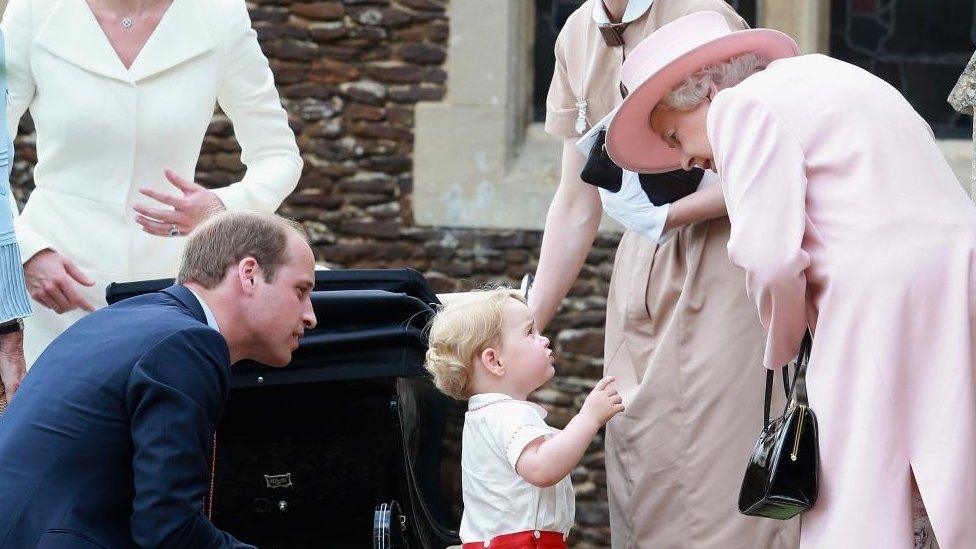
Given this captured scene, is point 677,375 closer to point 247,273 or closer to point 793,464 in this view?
point 793,464

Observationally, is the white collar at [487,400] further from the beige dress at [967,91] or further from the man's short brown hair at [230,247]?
the beige dress at [967,91]

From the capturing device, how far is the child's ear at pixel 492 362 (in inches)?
152

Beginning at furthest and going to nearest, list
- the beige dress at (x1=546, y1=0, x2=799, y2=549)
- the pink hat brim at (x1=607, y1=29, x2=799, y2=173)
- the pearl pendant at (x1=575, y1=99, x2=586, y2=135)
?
the pearl pendant at (x1=575, y1=99, x2=586, y2=135)
the beige dress at (x1=546, y1=0, x2=799, y2=549)
the pink hat brim at (x1=607, y1=29, x2=799, y2=173)

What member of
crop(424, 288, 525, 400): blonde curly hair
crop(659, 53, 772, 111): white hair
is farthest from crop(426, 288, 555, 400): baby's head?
crop(659, 53, 772, 111): white hair

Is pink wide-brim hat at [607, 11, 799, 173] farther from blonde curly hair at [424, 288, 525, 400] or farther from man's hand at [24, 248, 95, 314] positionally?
man's hand at [24, 248, 95, 314]

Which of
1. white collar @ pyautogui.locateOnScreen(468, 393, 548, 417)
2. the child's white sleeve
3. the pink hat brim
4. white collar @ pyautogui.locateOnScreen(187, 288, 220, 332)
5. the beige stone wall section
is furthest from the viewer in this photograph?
the beige stone wall section

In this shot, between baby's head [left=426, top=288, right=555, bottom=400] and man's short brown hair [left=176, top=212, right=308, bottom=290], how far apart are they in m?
0.71

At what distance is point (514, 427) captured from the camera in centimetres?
371

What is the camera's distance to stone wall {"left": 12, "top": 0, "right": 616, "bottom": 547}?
7.42 m

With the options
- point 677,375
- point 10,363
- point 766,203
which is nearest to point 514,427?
point 677,375

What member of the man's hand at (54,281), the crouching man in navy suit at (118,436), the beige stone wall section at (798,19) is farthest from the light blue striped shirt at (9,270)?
the beige stone wall section at (798,19)

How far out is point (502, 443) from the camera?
3.73m

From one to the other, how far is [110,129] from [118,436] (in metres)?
1.36

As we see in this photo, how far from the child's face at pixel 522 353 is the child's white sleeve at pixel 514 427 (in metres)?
0.08
